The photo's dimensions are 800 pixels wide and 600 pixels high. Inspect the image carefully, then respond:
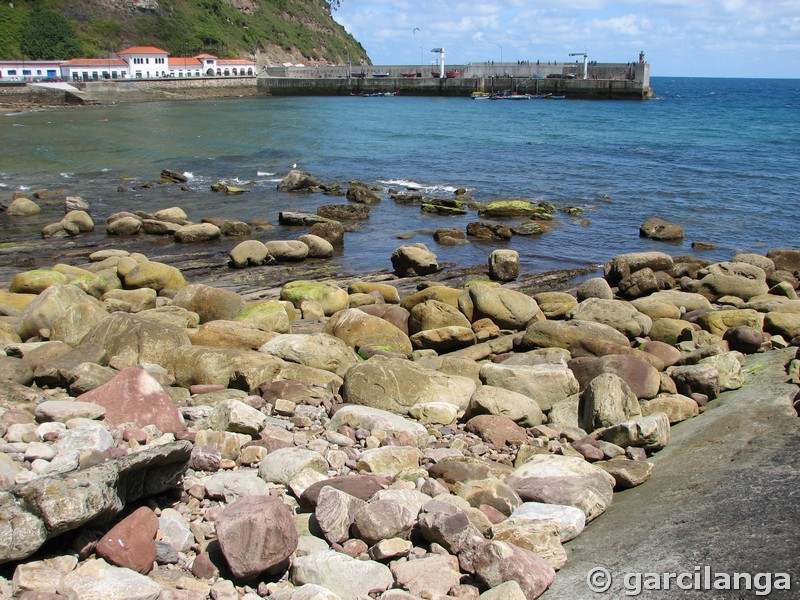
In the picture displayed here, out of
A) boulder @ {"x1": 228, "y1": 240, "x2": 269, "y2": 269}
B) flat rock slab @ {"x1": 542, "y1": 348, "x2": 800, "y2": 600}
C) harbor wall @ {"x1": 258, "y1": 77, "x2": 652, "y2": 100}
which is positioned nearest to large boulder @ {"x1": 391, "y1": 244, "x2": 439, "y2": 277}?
boulder @ {"x1": 228, "y1": 240, "x2": 269, "y2": 269}

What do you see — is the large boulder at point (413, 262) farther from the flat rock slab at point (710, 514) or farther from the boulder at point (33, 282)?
the flat rock slab at point (710, 514)

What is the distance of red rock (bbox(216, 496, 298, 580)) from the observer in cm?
466

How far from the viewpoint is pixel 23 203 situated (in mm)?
24031

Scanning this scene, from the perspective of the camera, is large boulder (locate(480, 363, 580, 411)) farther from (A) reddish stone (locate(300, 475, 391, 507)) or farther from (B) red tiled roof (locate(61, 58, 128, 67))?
(B) red tiled roof (locate(61, 58, 128, 67))

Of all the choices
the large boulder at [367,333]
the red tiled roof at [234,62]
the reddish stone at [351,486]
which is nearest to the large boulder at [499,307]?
the large boulder at [367,333]

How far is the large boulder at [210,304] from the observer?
12531 mm

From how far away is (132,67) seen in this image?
91.6 metres

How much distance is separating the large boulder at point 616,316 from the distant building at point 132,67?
83.7m

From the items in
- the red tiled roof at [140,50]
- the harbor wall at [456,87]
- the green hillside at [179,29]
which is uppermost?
the green hillside at [179,29]

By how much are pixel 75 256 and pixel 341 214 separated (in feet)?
30.7

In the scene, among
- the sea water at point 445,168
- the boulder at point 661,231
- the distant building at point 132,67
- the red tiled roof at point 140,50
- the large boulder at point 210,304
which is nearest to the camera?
the large boulder at point 210,304

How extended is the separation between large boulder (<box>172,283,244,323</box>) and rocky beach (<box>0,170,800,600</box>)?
0.04 metres

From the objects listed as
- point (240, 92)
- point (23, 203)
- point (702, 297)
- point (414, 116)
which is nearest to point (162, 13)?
point (240, 92)

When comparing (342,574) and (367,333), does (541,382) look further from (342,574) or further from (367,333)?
(342,574)
